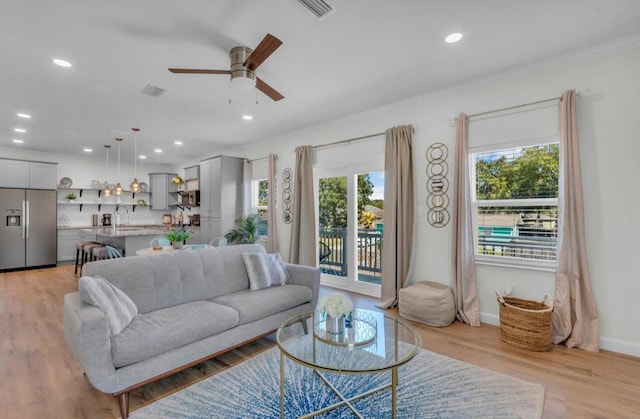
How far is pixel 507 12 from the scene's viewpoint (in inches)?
87.7

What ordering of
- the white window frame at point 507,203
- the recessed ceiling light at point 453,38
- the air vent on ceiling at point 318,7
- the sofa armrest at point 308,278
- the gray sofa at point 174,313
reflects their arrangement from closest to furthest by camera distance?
1. the gray sofa at point 174,313
2. the air vent on ceiling at point 318,7
3. the recessed ceiling light at point 453,38
4. the white window frame at point 507,203
5. the sofa armrest at point 308,278

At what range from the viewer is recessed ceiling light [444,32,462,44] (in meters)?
2.49

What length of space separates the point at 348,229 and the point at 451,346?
2.28 meters

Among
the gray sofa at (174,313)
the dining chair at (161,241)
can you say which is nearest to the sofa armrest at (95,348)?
the gray sofa at (174,313)

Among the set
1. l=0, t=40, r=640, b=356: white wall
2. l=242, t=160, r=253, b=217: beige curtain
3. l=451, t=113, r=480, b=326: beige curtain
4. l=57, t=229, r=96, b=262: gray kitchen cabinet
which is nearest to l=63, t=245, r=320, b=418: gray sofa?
l=451, t=113, r=480, b=326: beige curtain

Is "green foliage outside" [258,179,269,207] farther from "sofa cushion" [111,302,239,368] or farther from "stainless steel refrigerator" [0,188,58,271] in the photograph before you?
"stainless steel refrigerator" [0,188,58,271]

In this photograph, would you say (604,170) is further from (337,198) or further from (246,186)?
(246,186)

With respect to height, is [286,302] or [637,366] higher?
[286,302]

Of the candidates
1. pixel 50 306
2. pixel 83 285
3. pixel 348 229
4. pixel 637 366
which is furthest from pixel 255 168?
pixel 637 366

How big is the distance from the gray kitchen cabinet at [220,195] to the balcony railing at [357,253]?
2253 mm

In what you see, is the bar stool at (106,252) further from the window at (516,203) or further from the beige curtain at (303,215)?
the window at (516,203)

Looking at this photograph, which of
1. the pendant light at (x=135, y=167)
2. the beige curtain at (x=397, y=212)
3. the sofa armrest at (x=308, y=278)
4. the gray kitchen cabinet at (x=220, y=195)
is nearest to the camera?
the sofa armrest at (x=308, y=278)

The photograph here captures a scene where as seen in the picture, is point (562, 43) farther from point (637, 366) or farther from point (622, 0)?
point (637, 366)

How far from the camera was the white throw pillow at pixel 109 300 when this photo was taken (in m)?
1.98
